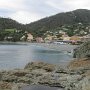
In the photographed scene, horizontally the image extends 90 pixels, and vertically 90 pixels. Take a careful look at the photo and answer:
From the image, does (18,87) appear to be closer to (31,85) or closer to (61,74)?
(31,85)

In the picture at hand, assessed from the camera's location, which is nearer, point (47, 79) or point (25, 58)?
point (47, 79)

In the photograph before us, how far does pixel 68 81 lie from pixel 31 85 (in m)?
2.18

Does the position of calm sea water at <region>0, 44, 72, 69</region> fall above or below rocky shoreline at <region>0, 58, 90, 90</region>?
below

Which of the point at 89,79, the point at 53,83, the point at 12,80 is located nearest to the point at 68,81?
the point at 53,83

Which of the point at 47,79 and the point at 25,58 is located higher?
the point at 47,79

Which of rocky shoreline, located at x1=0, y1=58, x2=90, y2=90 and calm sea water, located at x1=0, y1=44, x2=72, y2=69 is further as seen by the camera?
calm sea water, located at x1=0, y1=44, x2=72, y2=69

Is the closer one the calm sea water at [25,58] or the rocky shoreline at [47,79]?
the rocky shoreline at [47,79]

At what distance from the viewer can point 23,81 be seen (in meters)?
20.7

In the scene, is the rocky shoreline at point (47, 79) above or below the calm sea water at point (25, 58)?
above

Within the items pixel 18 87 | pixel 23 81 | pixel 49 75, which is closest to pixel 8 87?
pixel 18 87

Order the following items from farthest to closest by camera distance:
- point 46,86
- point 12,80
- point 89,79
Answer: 1. point 12,80
2. point 46,86
3. point 89,79

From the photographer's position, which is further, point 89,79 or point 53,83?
point 53,83

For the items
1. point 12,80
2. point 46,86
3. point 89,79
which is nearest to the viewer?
point 89,79

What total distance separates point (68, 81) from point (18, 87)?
3.03 meters
